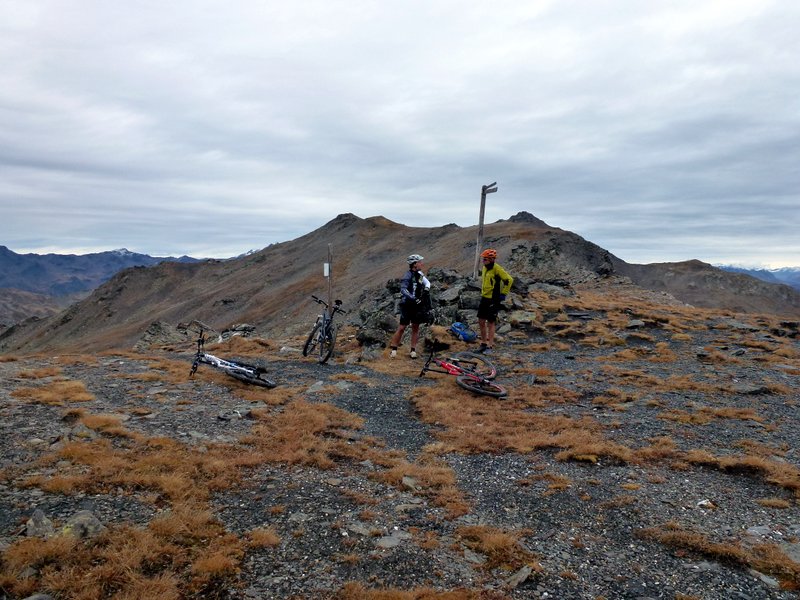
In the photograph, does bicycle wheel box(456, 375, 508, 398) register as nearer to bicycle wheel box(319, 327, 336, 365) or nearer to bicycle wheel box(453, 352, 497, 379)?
bicycle wheel box(453, 352, 497, 379)

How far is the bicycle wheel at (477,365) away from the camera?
42.7 ft

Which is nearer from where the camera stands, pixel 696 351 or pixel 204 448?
pixel 204 448

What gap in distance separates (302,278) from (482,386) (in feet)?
214

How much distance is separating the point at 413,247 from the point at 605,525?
7129cm

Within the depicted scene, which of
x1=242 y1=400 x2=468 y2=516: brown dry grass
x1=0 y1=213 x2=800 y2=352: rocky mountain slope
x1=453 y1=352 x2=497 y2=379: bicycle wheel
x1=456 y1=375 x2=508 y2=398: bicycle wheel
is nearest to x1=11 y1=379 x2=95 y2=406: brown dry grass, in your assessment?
x1=242 y1=400 x2=468 y2=516: brown dry grass

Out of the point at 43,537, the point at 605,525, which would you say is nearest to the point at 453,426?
the point at 605,525

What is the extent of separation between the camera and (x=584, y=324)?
2062 centimetres

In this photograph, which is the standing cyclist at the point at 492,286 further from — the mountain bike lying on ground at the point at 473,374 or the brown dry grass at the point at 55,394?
the brown dry grass at the point at 55,394

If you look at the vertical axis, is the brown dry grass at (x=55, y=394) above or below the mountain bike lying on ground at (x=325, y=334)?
below

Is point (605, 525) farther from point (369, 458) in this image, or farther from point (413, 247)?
point (413, 247)

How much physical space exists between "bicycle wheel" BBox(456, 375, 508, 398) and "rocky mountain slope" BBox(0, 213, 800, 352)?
12960 millimetres

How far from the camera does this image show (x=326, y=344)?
54.3 feet

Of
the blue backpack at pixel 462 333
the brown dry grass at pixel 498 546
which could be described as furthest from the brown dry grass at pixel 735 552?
the blue backpack at pixel 462 333

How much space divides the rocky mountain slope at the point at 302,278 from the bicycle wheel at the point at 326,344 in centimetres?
1208
